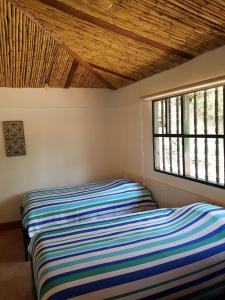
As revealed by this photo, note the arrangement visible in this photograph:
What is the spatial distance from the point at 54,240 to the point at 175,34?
2.09 meters

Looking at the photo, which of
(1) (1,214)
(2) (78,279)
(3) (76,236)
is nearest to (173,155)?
(3) (76,236)

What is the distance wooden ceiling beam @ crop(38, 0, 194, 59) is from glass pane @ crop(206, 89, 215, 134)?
1.44 ft

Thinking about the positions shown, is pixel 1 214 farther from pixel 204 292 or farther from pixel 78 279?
pixel 204 292

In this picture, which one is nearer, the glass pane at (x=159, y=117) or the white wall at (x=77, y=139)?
the glass pane at (x=159, y=117)

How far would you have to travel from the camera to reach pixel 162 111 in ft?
11.5

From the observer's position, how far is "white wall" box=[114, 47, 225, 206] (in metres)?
2.62

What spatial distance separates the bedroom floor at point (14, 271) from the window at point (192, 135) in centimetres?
206

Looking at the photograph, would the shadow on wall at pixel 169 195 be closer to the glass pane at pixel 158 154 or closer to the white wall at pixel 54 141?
the glass pane at pixel 158 154

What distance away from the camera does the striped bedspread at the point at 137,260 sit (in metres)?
1.62

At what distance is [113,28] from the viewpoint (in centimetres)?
255

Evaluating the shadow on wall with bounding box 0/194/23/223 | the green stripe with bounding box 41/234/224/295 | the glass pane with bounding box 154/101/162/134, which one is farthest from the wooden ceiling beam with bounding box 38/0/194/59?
the shadow on wall with bounding box 0/194/23/223

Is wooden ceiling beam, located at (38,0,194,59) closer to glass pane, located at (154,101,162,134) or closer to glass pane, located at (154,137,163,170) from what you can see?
glass pane, located at (154,101,162,134)

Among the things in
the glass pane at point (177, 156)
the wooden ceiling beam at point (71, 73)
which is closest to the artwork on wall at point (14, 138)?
the wooden ceiling beam at point (71, 73)

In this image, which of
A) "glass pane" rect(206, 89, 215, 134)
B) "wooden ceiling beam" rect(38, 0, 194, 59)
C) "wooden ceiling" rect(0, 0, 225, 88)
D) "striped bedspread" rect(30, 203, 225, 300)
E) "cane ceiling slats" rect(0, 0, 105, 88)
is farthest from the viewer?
"cane ceiling slats" rect(0, 0, 105, 88)
